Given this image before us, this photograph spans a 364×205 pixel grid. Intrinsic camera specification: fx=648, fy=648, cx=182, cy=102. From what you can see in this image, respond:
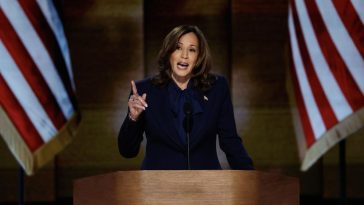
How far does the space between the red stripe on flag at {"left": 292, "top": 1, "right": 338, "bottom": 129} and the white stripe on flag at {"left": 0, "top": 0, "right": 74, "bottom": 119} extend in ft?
5.11

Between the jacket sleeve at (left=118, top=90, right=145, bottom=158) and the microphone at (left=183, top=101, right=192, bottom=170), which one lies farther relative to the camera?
the jacket sleeve at (left=118, top=90, right=145, bottom=158)

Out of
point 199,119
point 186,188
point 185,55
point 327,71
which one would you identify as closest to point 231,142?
point 199,119

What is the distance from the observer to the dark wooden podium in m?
1.78

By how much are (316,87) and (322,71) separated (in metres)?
0.11

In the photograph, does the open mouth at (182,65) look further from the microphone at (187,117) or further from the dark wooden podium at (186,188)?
the dark wooden podium at (186,188)

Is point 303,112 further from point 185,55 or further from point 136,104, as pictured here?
point 136,104

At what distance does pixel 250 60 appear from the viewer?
5.18 metres

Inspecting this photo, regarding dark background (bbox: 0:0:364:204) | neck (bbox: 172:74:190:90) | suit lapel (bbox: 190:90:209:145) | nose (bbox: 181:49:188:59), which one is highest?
nose (bbox: 181:49:188:59)

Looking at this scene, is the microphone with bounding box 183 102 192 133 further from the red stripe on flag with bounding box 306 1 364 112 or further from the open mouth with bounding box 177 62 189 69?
the red stripe on flag with bounding box 306 1 364 112

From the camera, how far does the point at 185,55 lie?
252 cm

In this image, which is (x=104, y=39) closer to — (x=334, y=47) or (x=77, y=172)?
(x=77, y=172)

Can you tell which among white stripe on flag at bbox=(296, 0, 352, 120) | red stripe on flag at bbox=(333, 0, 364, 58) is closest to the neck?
white stripe on flag at bbox=(296, 0, 352, 120)

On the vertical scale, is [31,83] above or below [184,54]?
below

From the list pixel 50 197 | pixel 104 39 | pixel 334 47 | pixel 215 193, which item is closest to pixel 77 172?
pixel 50 197
